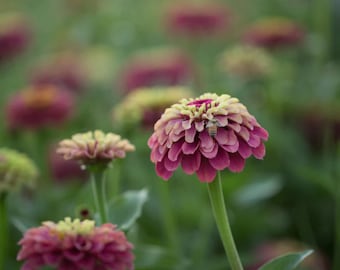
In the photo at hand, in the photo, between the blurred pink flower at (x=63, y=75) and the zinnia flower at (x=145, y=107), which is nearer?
the zinnia flower at (x=145, y=107)

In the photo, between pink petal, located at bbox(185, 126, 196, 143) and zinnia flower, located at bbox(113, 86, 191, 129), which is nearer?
pink petal, located at bbox(185, 126, 196, 143)

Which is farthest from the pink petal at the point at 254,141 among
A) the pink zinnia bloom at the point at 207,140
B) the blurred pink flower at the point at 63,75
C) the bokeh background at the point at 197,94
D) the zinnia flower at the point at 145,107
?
the blurred pink flower at the point at 63,75

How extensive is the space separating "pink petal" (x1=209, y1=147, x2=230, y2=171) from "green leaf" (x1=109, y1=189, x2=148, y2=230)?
196 millimetres

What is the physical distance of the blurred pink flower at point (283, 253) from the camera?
118cm

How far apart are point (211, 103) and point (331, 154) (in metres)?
0.89

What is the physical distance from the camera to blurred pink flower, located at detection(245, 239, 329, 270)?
3.89ft

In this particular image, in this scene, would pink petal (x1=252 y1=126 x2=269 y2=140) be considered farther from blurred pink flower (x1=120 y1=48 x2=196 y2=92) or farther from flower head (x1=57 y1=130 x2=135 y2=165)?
blurred pink flower (x1=120 y1=48 x2=196 y2=92)

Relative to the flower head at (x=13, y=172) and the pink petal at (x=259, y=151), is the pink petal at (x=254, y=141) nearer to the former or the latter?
the pink petal at (x=259, y=151)

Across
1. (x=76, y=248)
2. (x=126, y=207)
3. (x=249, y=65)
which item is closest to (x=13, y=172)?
(x=126, y=207)

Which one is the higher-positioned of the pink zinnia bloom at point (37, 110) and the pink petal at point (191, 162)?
the pink zinnia bloom at point (37, 110)

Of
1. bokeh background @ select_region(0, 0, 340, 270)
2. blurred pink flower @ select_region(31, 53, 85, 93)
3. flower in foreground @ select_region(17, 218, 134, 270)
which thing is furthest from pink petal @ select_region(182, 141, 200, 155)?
blurred pink flower @ select_region(31, 53, 85, 93)

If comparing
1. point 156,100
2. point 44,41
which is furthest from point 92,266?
point 44,41

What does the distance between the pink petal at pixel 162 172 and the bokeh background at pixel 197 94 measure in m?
0.20

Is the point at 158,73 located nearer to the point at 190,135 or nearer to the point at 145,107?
the point at 145,107
